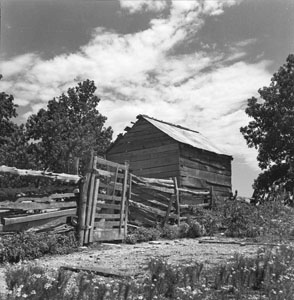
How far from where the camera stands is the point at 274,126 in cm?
2583

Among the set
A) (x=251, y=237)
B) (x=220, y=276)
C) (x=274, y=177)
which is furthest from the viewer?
(x=274, y=177)

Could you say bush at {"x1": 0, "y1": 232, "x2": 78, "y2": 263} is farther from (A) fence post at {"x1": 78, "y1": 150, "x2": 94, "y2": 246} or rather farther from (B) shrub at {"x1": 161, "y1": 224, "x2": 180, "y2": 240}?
(B) shrub at {"x1": 161, "y1": 224, "x2": 180, "y2": 240}

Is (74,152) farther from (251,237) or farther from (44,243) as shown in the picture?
(44,243)

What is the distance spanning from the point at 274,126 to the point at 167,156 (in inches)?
391

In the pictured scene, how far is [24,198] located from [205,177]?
1316cm

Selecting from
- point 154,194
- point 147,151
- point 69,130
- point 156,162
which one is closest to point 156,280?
point 154,194

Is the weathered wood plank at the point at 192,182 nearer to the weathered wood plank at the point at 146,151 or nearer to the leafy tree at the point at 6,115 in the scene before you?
the weathered wood plank at the point at 146,151

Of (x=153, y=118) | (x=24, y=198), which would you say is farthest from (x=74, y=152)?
(x=24, y=198)

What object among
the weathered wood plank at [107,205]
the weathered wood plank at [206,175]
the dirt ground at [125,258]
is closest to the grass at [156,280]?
the dirt ground at [125,258]

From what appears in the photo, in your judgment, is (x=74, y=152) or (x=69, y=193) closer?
(x=69, y=193)

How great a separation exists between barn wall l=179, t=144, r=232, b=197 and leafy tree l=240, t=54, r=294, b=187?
14.8ft

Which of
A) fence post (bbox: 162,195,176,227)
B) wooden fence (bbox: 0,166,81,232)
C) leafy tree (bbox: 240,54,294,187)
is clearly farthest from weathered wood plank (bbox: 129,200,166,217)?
leafy tree (bbox: 240,54,294,187)

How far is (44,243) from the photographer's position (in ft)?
27.5

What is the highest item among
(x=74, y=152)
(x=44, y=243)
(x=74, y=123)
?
(x=74, y=123)
